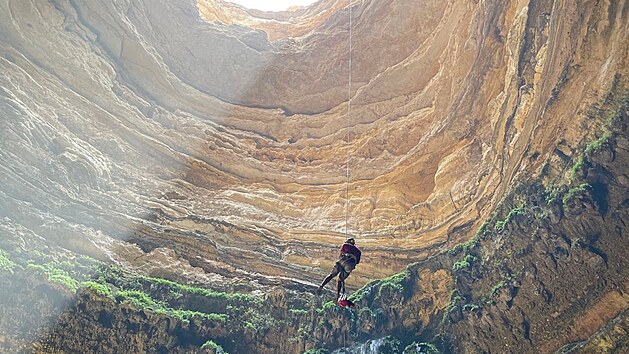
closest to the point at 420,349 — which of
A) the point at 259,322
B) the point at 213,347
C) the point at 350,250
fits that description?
the point at 350,250

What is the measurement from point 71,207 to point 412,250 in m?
8.77

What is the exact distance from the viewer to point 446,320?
12484mm

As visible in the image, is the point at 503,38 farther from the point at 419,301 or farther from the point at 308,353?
the point at 308,353

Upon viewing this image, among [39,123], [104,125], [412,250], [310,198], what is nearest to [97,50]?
[104,125]

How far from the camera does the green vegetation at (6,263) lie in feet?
37.9

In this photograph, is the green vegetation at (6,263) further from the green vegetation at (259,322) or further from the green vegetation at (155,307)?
the green vegetation at (259,322)

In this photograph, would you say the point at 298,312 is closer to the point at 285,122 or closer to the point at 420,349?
the point at 420,349

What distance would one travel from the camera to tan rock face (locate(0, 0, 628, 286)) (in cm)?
1352

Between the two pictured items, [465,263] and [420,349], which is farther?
[465,263]

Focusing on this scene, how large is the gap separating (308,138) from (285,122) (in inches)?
47.6

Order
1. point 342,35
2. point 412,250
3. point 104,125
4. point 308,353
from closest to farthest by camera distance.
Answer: point 308,353, point 412,250, point 104,125, point 342,35

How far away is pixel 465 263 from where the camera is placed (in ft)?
42.9

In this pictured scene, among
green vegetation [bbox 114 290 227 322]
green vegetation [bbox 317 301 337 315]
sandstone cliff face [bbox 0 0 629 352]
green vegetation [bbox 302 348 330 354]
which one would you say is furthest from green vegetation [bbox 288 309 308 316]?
green vegetation [bbox 114 290 227 322]

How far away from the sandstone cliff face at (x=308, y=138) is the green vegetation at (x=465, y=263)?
0.22 m
